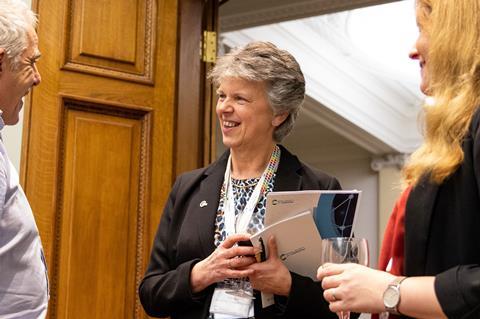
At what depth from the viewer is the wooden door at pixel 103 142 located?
2.81m

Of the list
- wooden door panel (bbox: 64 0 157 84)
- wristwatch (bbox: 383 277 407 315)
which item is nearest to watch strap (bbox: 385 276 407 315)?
wristwatch (bbox: 383 277 407 315)

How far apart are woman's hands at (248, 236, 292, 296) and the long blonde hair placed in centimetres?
73

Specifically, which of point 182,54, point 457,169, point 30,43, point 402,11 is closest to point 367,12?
point 402,11

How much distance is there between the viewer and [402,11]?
7.75m

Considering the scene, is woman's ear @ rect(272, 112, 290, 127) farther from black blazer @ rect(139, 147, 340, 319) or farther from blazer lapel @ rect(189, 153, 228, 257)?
blazer lapel @ rect(189, 153, 228, 257)

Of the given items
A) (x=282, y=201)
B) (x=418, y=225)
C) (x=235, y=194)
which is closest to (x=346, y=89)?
(x=235, y=194)

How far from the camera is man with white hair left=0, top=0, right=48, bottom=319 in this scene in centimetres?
195

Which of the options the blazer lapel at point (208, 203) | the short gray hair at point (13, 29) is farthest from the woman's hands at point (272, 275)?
the short gray hair at point (13, 29)

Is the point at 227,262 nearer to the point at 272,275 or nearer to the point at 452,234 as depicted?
the point at 272,275

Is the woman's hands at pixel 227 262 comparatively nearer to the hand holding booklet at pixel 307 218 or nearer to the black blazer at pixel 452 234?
the hand holding booklet at pixel 307 218

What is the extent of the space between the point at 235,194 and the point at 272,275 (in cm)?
36

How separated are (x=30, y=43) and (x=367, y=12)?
238 inches

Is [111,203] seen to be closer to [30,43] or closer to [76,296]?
[76,296]

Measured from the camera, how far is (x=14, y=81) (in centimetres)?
213
